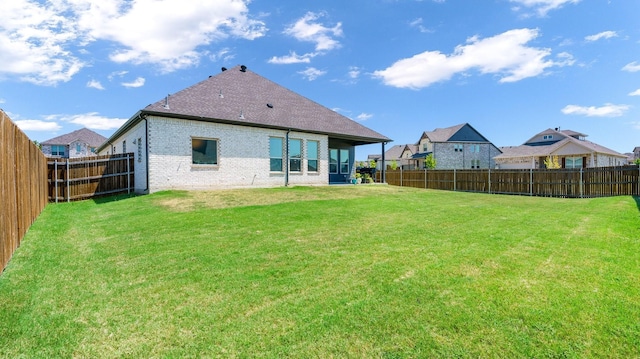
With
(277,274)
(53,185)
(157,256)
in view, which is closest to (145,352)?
(277,274)

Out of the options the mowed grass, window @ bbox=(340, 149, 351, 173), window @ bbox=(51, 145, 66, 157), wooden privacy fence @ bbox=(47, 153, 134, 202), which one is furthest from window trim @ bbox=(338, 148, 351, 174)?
window @ bbox=(51, 145, 66, 157)

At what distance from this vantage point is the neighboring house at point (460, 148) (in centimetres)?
4434

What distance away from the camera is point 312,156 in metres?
17.3

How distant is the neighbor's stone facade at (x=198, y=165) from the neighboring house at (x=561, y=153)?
31455 millimetres

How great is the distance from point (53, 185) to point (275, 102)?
10.8m

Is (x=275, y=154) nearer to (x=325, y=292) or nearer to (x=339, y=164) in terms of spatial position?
(x=339, y=164)

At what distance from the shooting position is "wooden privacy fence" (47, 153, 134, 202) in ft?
38.9

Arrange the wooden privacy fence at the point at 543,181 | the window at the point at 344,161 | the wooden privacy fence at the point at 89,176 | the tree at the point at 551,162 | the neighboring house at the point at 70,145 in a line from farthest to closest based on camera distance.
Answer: the neighboring house at the point at 70,145 → the tree at the point at 551,162 → the window at the point at 344,161 → the wooden privacy fence at the point at 543,181 → the wooden privacy fence at the point at 89,176

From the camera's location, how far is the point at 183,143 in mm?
12984

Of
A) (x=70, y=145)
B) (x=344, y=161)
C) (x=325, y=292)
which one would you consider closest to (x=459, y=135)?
(x=344, y=161)

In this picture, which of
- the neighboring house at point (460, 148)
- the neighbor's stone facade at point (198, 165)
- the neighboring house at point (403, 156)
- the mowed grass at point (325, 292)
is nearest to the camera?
the mowed grass at point (325, 292)

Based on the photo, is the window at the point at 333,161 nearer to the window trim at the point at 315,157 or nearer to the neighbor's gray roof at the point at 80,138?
the window trim at the point at 315,157

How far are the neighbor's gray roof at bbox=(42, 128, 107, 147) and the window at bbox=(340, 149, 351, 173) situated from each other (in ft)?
133

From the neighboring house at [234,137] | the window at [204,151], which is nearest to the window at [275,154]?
the neighboring house at [234,137]
